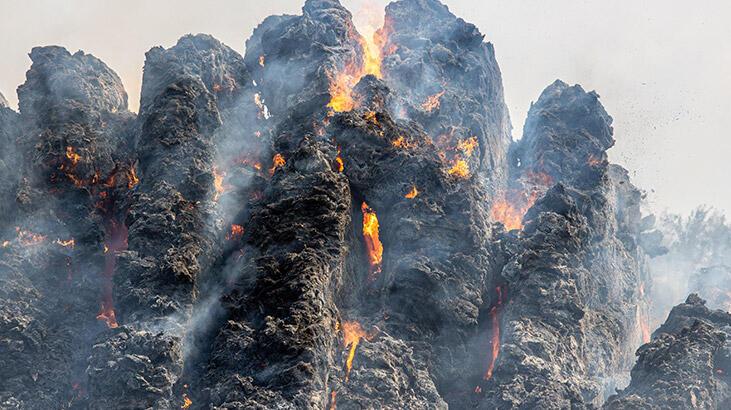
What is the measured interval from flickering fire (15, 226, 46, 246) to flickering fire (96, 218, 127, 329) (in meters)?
4.99

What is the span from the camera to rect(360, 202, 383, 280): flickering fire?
54.8 metres

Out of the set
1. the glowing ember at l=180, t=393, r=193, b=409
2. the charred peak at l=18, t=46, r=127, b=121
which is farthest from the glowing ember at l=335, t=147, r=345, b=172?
the charred peak at l=18, t=46, r=127, b=121

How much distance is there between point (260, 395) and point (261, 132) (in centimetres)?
3272

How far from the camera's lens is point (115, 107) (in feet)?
228

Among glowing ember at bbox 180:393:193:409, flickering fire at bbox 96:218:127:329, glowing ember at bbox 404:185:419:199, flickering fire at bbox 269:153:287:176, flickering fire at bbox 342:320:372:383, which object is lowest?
glowing ember at bbox 180:393:193:409

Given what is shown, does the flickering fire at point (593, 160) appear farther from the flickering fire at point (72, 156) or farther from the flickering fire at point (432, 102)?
the flickering fire at point (72, 156)

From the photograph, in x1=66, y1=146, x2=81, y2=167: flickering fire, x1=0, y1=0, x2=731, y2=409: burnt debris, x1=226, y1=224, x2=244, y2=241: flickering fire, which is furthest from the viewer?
x1=66, y1=146, x2=81, y2=167: flickering fire

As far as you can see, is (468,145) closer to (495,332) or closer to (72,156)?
(495,332)

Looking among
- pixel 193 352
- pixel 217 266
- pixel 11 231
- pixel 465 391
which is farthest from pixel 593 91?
pixel 11 231

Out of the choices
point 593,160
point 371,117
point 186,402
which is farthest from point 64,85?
point 593,160

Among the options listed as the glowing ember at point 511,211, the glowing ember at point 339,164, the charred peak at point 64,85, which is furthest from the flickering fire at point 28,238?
the glowing ember at point 511,211

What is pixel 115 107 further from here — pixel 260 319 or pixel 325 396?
pixel 325 396

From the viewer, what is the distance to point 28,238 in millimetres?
53781

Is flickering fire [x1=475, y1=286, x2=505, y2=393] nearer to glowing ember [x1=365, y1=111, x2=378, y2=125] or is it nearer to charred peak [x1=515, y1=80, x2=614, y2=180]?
glowing ember [x1=365, y1=111, x2=378, y2=125]
